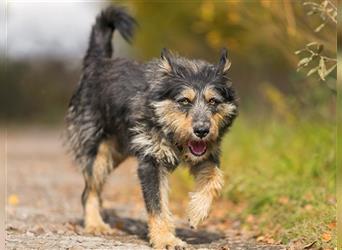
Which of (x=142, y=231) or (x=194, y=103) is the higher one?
(x=194, y=103)

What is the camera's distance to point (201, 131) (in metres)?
6.84

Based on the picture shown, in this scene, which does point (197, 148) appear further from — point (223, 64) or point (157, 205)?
point (223, 64)

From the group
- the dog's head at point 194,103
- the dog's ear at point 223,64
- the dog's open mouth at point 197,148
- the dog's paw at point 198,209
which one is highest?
the dog's ear at point 223,64

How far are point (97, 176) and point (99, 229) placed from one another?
633mm

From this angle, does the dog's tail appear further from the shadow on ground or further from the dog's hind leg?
the shadow on ground

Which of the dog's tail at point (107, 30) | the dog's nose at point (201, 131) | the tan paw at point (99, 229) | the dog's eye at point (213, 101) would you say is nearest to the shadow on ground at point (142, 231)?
the tan paw at point (99, 229)

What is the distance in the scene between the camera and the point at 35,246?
265 inches

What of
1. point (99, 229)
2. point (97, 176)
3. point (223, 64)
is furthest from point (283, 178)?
point (223, 64)

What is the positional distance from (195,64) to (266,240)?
6.13 feet

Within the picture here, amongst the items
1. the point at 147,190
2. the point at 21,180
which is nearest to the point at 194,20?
the point at 21,180

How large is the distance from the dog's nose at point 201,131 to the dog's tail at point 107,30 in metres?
2.66

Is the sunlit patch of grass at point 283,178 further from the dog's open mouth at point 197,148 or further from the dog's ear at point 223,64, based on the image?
the dog's ear at point 223,64

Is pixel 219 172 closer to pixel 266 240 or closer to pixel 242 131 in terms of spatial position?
pixel 266 240

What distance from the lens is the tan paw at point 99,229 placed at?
27.3 feet
